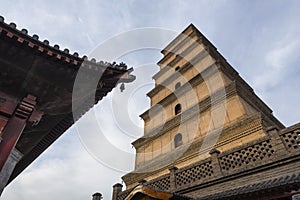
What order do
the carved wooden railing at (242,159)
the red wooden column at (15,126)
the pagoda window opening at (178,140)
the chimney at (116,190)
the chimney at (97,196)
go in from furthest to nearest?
A: the pagoda window opening at (178,140), the chimney at (97,196), the chimney at (116,190), the carved wooden railing at (242,159), the red wooden column at (15,126)

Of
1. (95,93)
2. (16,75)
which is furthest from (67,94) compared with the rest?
(16,75)

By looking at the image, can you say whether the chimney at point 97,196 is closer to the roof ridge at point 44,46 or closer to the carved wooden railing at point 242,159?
the carved wooden railing at point 242,159

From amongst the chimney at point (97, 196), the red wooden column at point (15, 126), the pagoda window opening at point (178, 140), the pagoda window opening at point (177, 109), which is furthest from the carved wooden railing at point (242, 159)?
the pagoda window opening at point (177, 109)

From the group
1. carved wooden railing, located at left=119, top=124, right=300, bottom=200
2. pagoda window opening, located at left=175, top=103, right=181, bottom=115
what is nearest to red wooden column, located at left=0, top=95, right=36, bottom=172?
carved wooden railing, located at left=119, top=124, right=300, bottom=200

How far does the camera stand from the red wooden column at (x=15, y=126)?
422 cm

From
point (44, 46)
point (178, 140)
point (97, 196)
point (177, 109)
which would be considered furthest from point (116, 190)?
point (44, 46)

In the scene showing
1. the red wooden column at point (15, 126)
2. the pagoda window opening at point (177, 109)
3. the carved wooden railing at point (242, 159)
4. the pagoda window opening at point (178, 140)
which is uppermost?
the pagoda window opening at point (177, 109)

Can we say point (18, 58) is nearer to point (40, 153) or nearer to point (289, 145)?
point (40, 153)

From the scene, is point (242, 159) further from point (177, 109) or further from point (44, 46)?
point (177, 109)

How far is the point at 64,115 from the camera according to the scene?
5.69 meters

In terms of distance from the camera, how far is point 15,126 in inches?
178

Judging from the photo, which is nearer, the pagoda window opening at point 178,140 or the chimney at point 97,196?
the chimney at point 97,196

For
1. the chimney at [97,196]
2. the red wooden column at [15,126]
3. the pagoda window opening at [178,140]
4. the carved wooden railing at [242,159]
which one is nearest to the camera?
the red wooden column at [15,126]

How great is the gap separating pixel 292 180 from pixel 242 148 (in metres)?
2.96
